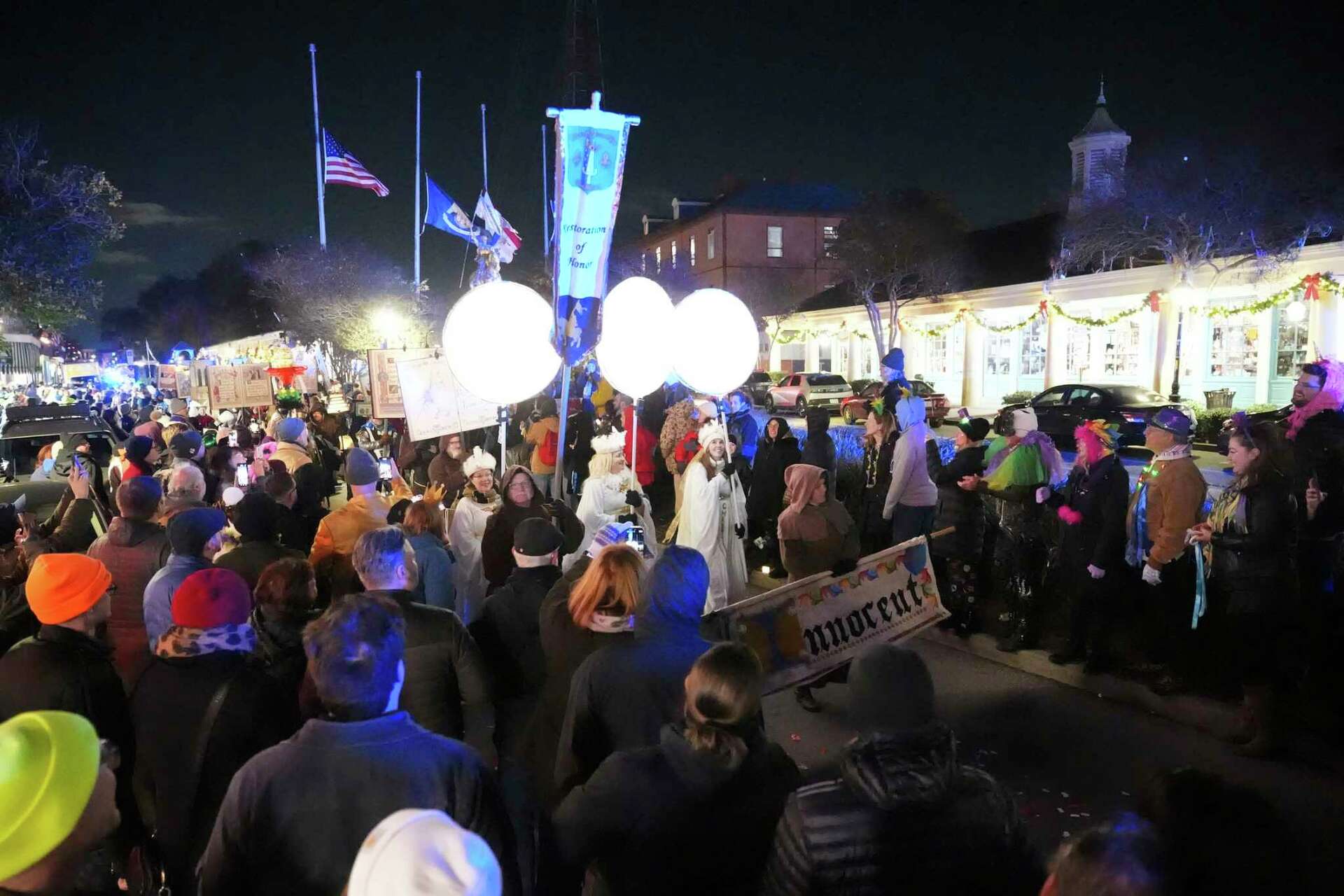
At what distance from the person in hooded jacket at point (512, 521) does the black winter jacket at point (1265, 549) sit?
3837mm

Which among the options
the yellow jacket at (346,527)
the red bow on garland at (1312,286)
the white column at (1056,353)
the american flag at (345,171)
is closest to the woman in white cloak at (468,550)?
the yellow jacket at (346,527)

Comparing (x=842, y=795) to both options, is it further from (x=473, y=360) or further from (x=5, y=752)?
(x=473, y=360)

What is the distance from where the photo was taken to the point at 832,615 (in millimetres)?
5684

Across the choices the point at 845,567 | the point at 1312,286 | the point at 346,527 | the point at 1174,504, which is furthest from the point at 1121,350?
the point at 346,527

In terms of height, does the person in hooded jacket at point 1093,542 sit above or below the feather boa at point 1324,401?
below

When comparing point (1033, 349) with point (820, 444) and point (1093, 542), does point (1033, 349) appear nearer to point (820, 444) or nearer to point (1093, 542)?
point (820, 444)

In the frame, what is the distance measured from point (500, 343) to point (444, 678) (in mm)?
3222

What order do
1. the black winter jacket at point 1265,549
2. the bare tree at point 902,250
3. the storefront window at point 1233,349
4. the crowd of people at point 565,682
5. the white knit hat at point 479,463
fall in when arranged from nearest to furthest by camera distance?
1. the crowd of people at point 565,682
2. the black winter jacket at point 1265,549
3. the white knit hat at point 479,463
4. the storefront window at point 1233,349
5. the bare tree at point 902,250

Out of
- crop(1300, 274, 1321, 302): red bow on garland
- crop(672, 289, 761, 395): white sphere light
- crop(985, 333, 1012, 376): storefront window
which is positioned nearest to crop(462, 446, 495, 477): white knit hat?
crop(672, 289, 761, 395): white sphere light

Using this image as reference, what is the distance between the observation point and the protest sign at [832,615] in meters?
5.29

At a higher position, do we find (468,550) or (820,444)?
(820,444)

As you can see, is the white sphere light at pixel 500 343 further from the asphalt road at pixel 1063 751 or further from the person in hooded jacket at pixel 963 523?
the person in hooded jacket at pixel 963 523

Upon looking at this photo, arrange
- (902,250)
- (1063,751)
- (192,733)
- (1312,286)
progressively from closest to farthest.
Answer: (192,733)
(1063,751)
(1312,286)
(902,250)

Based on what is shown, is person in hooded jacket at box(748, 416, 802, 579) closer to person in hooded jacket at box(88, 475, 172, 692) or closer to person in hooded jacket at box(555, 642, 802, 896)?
person in hooded jacket at box(88, 475, 172, 692)
